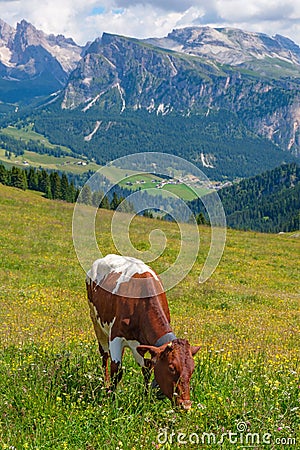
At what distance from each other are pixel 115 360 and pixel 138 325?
793 mm

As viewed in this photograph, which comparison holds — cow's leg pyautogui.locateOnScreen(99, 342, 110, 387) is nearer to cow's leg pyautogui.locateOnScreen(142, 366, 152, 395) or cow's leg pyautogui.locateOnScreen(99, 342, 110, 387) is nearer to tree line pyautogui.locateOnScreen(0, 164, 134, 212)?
cow's leg pyautogui.locateOnScreen(142, 366, 152, 395)

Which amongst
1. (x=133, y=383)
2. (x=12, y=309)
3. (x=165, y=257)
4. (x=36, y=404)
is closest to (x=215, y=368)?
(x=133, y=383)

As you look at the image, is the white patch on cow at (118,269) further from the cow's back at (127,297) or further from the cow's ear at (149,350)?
the cow's ear at (149,350)

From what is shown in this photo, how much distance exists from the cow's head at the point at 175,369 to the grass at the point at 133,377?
261 mm

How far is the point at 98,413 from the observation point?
7391 millimetres

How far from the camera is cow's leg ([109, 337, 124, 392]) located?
8586 millimetres

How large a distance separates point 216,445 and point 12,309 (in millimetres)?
12201

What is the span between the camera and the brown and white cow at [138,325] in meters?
7.38

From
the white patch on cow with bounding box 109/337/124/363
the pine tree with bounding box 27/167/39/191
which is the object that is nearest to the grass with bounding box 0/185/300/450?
the white patch on cow with bounding box 109/337/124/363

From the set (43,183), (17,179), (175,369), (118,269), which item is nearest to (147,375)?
(175,369)

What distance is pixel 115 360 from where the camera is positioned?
862cm

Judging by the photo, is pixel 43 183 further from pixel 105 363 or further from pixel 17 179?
pixel 105 363
